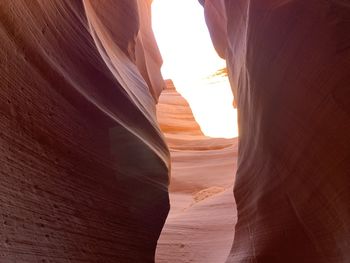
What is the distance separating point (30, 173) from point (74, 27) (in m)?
1.18

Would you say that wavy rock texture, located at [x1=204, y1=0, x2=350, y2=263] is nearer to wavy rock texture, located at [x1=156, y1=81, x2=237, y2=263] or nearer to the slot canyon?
the slot canyon

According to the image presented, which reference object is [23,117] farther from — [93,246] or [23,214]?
[93,246]

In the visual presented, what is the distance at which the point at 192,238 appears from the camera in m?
4.44

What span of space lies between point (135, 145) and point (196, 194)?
12.9 ft

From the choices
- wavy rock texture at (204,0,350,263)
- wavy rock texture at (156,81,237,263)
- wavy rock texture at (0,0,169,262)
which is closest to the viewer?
wavy rock texture at (0,0,169,262)

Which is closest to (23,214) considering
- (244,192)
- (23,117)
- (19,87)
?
(23,117)

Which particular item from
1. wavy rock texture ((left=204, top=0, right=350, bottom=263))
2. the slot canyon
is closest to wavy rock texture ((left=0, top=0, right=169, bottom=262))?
the slot canyon

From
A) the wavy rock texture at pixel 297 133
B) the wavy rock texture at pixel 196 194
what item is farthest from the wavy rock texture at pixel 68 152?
the wavy rock texture at pixel 196 194

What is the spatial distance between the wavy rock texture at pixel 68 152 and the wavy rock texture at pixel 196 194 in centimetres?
142

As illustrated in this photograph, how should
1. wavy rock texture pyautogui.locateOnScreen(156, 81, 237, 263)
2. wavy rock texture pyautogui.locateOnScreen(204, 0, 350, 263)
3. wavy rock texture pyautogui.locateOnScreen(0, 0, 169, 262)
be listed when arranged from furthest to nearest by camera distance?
wavy rock texture pyautogui.locateOnScreen(156, 81, 237, 263), wavy rock texture pyautogui.locateOnScreen(204, 0, 350, 263), wavy rock texture pyautogui.locateOnScreen(0, 0, 169, 262)

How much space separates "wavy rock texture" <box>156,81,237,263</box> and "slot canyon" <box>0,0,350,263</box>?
843 millimetres

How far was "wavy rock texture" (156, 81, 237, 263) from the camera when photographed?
4.20 m

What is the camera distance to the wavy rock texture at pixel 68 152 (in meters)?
1.58

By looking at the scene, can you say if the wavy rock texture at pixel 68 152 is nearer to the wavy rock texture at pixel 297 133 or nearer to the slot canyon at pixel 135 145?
the slot canyon at pixel 135 145
